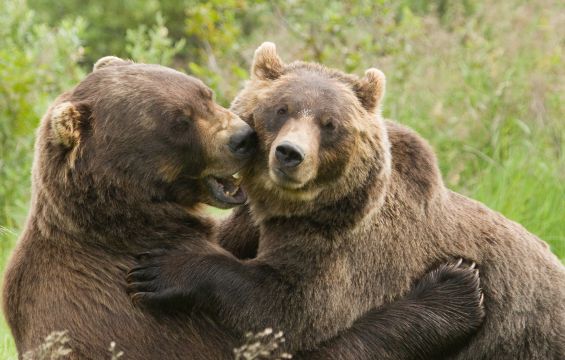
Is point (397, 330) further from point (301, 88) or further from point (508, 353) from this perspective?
point (301, 88)

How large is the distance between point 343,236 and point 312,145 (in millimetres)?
544

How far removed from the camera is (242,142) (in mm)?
5645

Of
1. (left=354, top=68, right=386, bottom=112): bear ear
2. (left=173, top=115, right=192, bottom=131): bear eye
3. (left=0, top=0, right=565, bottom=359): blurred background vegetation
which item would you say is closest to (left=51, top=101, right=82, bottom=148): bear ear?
(left=173, top=115, right=192, bottom=131): bear eye

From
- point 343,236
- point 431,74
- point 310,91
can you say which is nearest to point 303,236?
point 343,236

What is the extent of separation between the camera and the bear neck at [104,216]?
209 inches

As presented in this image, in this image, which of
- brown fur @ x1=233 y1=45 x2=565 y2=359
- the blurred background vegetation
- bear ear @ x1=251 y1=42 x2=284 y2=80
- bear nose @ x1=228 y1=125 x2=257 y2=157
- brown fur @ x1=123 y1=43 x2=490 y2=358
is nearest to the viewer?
brown fur @ x1=123 y1=43 x2=490 y2=358

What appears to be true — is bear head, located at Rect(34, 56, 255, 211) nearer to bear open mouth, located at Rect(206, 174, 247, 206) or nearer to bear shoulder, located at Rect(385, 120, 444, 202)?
bear open mouth, located at Rect(206, 174, 247, 206)

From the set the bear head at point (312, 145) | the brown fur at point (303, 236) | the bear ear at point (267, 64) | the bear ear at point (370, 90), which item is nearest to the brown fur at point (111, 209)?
the brown fur at point (303, 236)

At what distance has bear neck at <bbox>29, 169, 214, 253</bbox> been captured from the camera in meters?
5.32

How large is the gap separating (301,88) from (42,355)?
2.15 m

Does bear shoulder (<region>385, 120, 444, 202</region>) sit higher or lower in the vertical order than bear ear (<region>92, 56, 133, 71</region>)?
lower

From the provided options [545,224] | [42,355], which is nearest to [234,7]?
[545,224]

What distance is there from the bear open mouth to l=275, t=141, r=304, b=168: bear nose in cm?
37

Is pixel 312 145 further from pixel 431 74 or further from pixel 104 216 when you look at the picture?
pixel 431 74
